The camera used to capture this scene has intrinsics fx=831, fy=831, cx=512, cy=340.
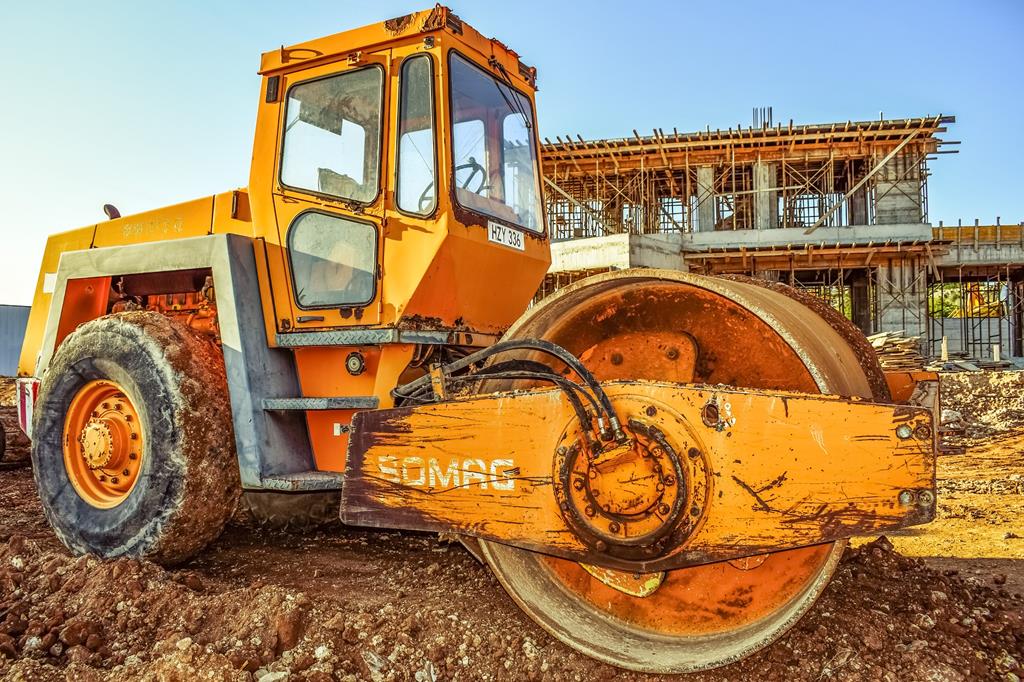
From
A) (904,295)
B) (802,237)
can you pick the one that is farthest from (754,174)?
(904,295)

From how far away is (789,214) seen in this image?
25031 mm

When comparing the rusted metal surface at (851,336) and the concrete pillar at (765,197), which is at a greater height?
the concrete pillar at (765,197)

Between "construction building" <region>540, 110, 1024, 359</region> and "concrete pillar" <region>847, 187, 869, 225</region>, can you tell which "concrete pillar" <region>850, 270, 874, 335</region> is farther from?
"concrete pillar" <region>847, 187, 869, 225</region>

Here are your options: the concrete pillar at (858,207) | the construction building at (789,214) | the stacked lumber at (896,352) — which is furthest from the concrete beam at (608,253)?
the stacked lumber at (896,352)

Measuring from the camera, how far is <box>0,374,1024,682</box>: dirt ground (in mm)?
2977

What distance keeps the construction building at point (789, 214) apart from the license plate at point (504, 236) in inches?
622

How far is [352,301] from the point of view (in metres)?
3.94

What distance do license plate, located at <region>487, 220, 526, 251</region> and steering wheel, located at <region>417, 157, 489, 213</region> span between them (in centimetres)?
20

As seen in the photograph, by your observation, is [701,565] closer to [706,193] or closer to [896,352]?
[896,352]

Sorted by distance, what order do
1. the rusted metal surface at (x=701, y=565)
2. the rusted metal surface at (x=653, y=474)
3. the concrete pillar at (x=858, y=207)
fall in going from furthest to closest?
the concrete pillar at (x=858, y=207), the rusted metal surface at (x=701, y=565), the rusted metal surface at (x=653, y=474)

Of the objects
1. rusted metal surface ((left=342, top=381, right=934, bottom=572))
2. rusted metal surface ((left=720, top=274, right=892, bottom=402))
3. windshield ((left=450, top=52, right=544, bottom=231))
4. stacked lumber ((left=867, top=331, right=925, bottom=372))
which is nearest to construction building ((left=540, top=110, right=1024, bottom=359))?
stacked lumber ((left=867, top=331, right=925, bottom=372))

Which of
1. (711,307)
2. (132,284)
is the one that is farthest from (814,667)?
(132,284)

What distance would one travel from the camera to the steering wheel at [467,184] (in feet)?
12.7

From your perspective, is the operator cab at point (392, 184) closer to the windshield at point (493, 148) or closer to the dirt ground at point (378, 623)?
the windshield at point (493, 148)
